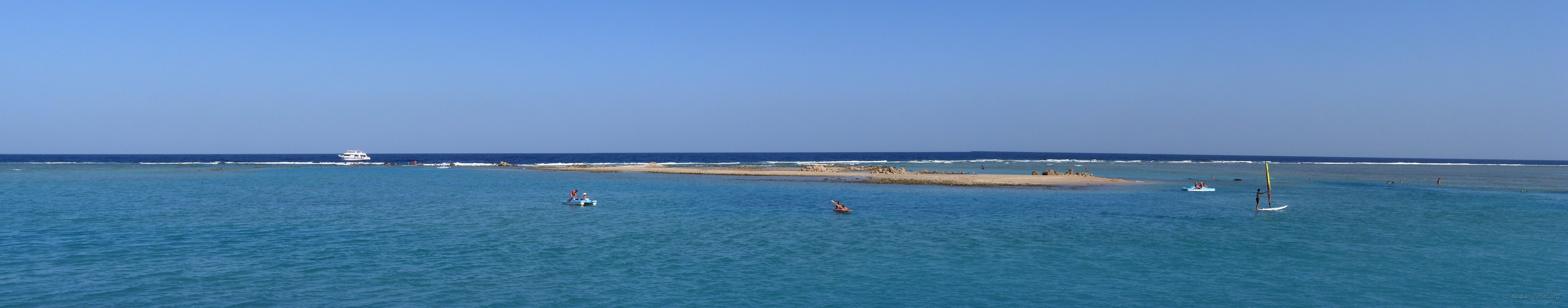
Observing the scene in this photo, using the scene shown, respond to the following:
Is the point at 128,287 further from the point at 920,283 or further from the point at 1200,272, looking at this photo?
the point at 1200,272

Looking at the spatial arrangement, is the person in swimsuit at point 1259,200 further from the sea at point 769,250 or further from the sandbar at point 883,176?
the sandbar at point 883,176

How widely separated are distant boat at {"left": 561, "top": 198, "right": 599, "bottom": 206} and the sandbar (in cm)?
2662

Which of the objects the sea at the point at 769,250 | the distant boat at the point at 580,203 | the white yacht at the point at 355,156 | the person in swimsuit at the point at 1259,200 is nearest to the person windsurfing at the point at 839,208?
the sea at the point at 769,250

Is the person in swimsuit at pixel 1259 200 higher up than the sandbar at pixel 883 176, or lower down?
lower down

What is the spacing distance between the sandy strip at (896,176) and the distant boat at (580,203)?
26.7 meters

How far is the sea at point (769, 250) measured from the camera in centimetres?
A: 1695

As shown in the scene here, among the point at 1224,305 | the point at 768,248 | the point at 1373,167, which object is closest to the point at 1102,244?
the point at 1224,305

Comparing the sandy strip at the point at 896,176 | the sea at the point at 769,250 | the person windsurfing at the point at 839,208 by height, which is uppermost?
the sandy strip at the point at 896,176

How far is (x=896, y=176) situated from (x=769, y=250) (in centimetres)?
4753

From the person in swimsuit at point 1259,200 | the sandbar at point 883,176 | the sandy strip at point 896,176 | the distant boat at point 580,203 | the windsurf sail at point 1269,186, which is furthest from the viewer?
the sandbar at point 883,176

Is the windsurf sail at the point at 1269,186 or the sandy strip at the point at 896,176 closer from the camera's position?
the windsurf sail at the point at 1269,186

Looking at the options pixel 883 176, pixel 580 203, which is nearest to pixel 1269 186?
pixel 580 203

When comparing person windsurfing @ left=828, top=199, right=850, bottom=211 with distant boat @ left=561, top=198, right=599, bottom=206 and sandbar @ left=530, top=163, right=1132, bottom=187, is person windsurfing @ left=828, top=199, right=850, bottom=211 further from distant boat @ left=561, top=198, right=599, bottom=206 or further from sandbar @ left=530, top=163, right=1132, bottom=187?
sandbar @ left=530, top=163, right=1132, bottom=187

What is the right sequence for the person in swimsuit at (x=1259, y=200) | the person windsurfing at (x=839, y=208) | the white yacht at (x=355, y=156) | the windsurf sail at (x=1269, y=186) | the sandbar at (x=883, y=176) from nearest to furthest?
the person windsurfing at (x=839, y=208)
the windsurf sail at (x=1269, y=186)
the person in swimsuit at (x=1259, y=200)
the sandbar at (x=883, y=176)
the white yacht at (x=355, y=156)
